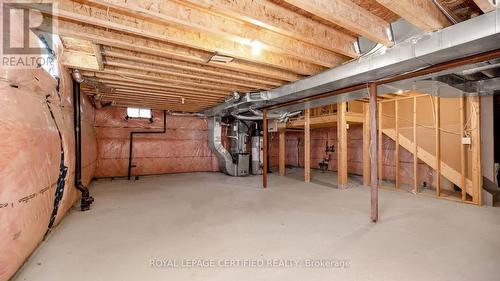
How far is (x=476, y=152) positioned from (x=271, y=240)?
3.57 meters

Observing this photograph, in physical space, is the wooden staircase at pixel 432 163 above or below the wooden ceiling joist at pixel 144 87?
below

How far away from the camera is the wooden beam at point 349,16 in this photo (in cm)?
167

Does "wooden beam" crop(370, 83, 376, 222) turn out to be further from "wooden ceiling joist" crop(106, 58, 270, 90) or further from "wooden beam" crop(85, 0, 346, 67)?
"wooden ceiling joist" crop(106, 58, 270, 90)

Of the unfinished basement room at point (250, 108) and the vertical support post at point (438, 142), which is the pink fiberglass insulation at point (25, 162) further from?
the vertical support post at point (438, 142)

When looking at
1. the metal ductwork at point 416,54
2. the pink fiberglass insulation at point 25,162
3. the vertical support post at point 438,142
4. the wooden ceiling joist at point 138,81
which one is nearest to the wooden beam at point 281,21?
the metal ductwork at point 416,54

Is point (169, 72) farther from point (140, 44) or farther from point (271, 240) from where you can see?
point (271, 240)

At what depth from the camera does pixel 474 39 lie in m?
1.74

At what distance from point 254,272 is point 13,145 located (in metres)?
1.82

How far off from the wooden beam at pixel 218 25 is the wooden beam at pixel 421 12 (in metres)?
0.96

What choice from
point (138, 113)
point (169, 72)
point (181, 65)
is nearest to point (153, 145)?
point (138, 113)

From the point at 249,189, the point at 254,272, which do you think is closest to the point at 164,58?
the point at 254,272

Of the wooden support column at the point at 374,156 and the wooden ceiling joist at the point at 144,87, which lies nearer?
the wooden support column at the point at 374,156

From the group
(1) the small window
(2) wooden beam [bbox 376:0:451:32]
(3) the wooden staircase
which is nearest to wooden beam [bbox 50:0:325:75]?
(2) wooden beam [bbox 376:0:451:32]

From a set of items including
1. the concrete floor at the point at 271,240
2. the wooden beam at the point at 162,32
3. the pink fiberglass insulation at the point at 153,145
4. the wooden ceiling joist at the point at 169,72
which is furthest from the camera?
the pink fiberglass insulation at the point at 153,145
